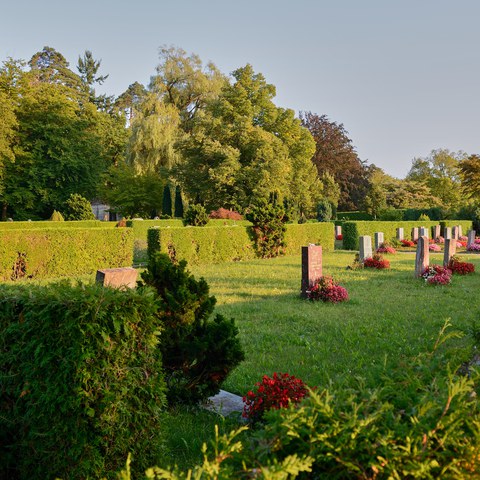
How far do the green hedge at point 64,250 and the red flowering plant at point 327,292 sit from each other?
26.4 ft

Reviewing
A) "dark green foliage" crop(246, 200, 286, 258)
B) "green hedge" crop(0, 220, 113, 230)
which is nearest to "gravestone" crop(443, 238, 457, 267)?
"dark green foliage" crop(246, 200, 286, 258)

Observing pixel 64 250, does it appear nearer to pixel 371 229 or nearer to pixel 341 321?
pixel 341 321

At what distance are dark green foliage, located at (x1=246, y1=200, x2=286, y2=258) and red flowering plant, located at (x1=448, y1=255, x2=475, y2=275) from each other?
787cm

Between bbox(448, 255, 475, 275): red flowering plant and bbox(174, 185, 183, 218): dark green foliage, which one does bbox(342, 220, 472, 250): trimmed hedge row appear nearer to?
bbox(448, 255, 475, 275): red flowering plant

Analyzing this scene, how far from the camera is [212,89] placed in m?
39.0

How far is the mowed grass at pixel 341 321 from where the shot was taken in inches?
217

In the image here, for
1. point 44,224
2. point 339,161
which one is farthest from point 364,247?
point 339,161

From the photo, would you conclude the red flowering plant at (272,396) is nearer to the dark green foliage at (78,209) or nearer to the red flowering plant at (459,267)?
the red flowering plant at (459,267)

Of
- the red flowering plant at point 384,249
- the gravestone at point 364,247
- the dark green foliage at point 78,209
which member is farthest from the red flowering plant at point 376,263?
the dark green foliage at point 78,209

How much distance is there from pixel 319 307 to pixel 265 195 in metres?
22.1

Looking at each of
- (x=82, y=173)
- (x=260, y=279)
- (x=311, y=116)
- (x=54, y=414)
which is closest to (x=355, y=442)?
(x=54, y=414)

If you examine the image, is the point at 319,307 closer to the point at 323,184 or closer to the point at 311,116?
the point at 323,184

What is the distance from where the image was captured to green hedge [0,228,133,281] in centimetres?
1296

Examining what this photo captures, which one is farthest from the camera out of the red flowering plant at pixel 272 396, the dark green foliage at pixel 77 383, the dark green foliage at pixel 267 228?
the dark green foliage at pixel 267 228
